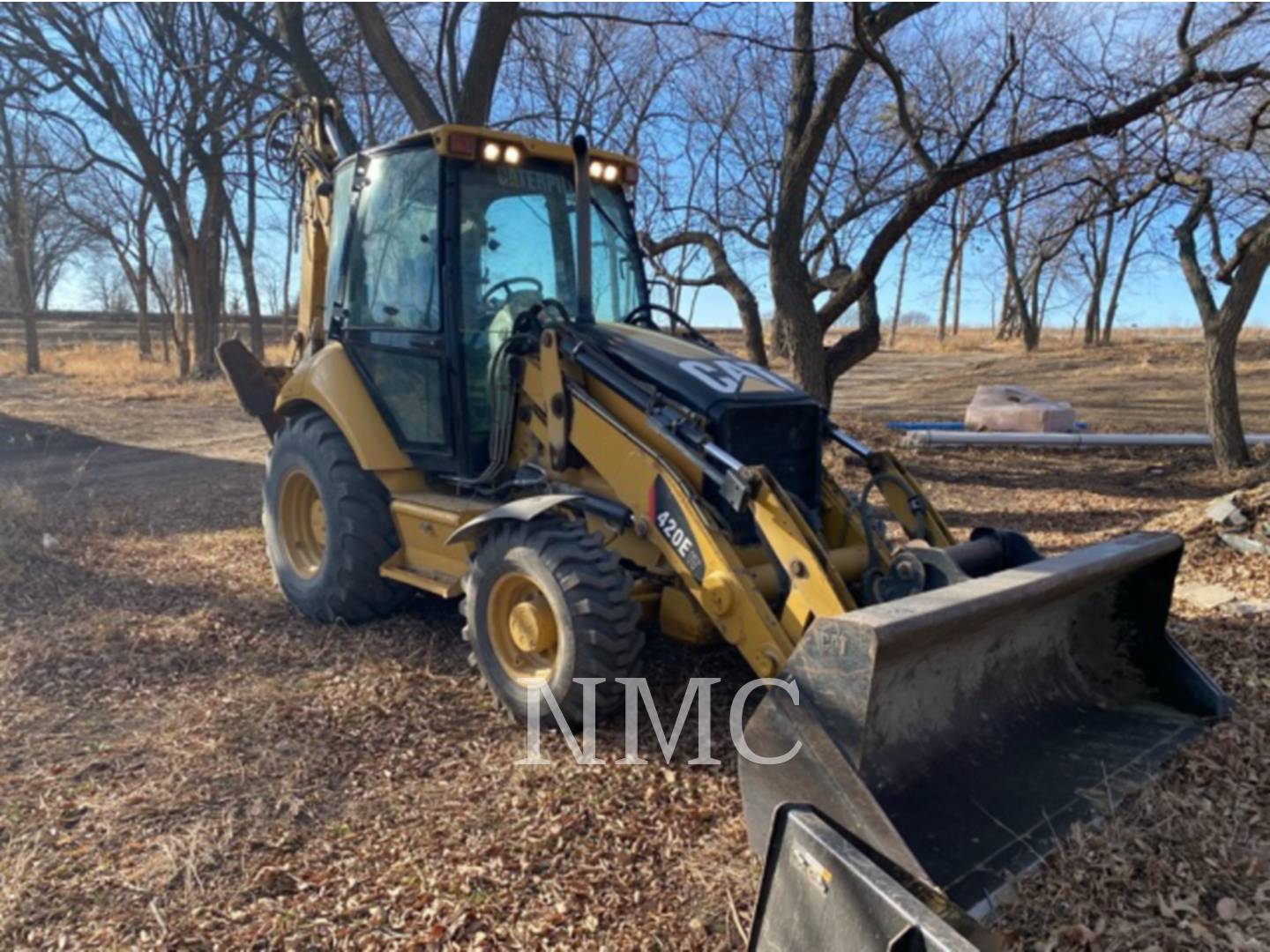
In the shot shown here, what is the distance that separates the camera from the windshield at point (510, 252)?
4.77 m

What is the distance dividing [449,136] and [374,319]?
1143 millimetres

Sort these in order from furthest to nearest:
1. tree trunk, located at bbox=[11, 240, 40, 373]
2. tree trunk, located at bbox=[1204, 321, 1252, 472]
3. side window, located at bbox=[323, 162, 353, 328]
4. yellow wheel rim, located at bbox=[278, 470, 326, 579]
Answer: tree trunk, located at bbox=[11, 240, 40, 373] → tree trunk, located at bbox=[1204, 321, 1252, 472] → yellow wheel rim, located at bbox=[278, 470, 326, 579] → side window, located at bbox=[323, 162, 353, 328]

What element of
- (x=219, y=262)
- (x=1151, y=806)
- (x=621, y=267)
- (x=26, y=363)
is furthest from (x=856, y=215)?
(x=26, y=363)

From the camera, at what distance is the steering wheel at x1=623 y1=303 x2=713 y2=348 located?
5.18 meters

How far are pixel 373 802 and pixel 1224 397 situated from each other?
872cm

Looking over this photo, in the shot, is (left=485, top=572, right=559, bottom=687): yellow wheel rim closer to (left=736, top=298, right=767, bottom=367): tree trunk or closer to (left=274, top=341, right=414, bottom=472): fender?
(left=274, top=341, right=414, bottom=472): fender

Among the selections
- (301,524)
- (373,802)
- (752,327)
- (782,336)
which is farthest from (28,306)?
(373,802)

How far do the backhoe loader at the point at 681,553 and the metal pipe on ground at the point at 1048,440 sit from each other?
761cm

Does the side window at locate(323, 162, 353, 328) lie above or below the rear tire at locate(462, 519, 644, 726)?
above

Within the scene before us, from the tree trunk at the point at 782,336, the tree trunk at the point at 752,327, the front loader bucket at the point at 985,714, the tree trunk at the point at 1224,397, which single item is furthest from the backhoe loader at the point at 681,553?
the tree trunk at the point at 1224,397

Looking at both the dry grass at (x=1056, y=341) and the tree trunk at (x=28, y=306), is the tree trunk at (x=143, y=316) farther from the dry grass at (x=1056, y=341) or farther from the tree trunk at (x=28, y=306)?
the dry grass at (x=1056, y=341)

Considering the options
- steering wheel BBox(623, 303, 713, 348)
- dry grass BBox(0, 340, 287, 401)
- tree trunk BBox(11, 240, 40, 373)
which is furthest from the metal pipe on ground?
tree trunk BBox(11, 240, 40, 373)

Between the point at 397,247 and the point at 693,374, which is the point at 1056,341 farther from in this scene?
the point at 693,374

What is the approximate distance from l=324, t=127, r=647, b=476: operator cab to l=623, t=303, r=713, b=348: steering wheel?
0.14 ft
